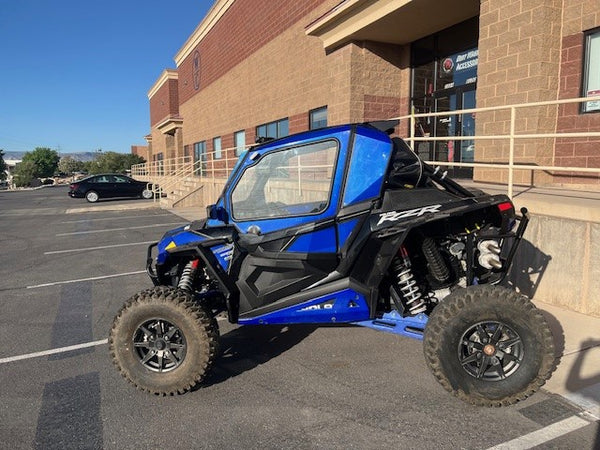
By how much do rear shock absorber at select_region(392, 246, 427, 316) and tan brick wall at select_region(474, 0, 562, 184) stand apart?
17.5ft

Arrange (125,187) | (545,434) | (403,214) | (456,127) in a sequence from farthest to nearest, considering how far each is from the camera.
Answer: (125,187) < (456,127) < (403,214) < (545,434)

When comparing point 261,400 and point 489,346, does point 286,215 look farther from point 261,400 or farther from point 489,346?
point 489,346

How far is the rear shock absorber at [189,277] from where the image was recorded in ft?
13.3

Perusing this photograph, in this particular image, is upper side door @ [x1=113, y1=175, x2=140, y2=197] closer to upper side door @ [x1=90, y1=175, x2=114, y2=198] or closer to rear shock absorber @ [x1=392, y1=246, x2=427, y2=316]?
upper side door @ [x1=90, y1=175, x2=114, y2=198]

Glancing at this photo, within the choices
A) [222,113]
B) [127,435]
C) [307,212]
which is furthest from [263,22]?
[127,435]

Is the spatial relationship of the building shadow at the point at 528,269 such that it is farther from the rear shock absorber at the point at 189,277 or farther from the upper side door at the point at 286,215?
the rear shock absorber at the point at 189,277

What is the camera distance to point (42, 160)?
397ft

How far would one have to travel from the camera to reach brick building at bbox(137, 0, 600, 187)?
7.72 metres

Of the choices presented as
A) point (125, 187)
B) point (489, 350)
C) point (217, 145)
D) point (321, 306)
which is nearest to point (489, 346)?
point (489, 350)

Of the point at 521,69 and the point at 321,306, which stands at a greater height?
the point at 521,69

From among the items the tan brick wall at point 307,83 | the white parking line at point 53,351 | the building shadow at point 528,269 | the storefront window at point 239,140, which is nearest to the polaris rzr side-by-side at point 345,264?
the white parking line at point 53,351

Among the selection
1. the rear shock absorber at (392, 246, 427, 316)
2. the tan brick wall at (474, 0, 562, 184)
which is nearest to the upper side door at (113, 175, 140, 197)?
the tan brick wall at (474, 0, 562, 184)

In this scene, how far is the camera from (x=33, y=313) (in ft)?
19.4

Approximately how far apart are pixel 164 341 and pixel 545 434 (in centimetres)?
273
